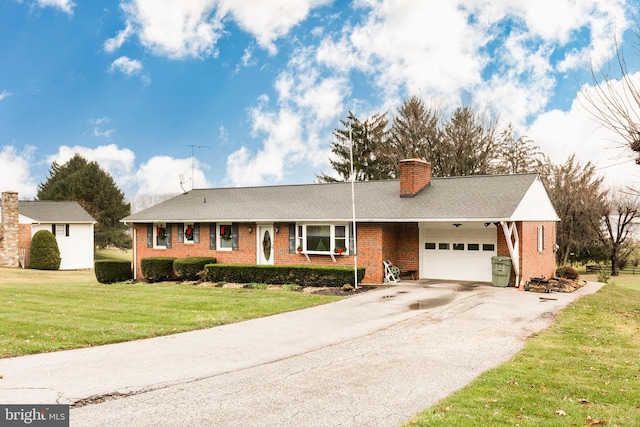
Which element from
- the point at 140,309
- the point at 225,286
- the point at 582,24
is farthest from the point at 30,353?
the point at 582,24

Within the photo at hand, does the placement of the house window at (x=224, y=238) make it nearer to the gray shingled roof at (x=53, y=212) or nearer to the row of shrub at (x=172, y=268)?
the row of shrub at (x=172, y=268)

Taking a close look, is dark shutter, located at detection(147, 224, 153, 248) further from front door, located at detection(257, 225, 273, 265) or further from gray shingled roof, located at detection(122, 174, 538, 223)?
front door, located at detection(257, 225, 273, 265)

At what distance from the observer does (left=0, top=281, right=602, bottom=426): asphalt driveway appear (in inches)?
226

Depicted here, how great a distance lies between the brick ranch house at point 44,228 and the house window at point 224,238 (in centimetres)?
2053

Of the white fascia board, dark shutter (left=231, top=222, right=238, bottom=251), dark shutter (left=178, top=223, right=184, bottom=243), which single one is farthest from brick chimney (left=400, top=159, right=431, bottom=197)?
dark shutter (left=178, top=223, right=184, bottom=243)

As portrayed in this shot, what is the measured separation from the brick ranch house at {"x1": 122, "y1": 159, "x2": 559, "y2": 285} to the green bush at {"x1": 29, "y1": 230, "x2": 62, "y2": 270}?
50.8ft

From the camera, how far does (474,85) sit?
38.7 metres

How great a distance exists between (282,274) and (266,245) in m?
2.81

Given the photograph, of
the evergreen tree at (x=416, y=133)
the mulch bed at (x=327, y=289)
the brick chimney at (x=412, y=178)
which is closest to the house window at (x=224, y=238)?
the mulch bed at (x=327, y=289)

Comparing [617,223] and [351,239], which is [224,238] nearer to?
[351,239]

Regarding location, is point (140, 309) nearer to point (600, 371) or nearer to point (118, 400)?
point (118, 400)

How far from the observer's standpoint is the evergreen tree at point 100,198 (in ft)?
164

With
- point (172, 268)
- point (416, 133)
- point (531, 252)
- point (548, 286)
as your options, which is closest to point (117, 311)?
point (172, 268)

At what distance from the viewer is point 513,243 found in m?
17.4
